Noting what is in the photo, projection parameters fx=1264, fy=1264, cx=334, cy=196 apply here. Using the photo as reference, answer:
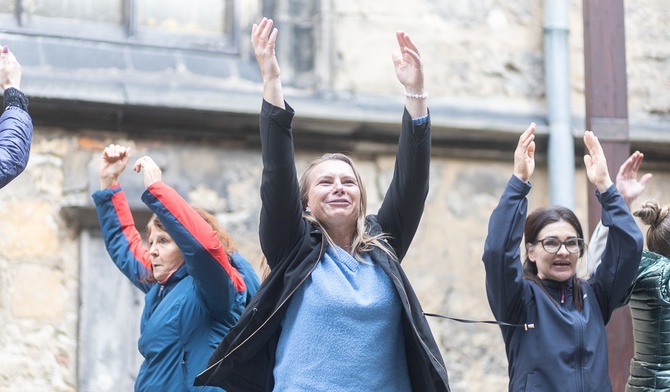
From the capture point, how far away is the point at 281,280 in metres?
3.75

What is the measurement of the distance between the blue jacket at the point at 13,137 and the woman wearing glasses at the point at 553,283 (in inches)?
62.1

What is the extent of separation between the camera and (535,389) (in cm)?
424

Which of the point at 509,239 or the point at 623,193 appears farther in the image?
the point at 623,193

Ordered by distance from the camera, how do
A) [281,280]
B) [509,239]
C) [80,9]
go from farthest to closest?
[80,9] → [509,239] → [281,280]

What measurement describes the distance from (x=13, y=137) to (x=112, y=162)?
3.05 feet

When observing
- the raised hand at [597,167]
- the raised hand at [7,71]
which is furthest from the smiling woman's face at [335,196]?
the raised hand at [7,71]

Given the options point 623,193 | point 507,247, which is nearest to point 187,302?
point 507,247

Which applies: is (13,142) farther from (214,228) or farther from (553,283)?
(553,283)

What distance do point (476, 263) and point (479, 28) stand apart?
1.41 m

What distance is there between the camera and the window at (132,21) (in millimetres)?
6922

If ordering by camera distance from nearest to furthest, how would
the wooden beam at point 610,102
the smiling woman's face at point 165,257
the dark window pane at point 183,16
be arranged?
1. the smiling woman's face at point 165,257
2. the wooden beam at point 610,102
3. the dark window pane at point 183,16

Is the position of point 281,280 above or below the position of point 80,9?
below

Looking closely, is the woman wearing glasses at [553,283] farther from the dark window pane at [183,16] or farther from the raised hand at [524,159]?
the dark window pane at [183,16]

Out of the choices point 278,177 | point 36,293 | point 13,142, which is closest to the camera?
point 278,177
